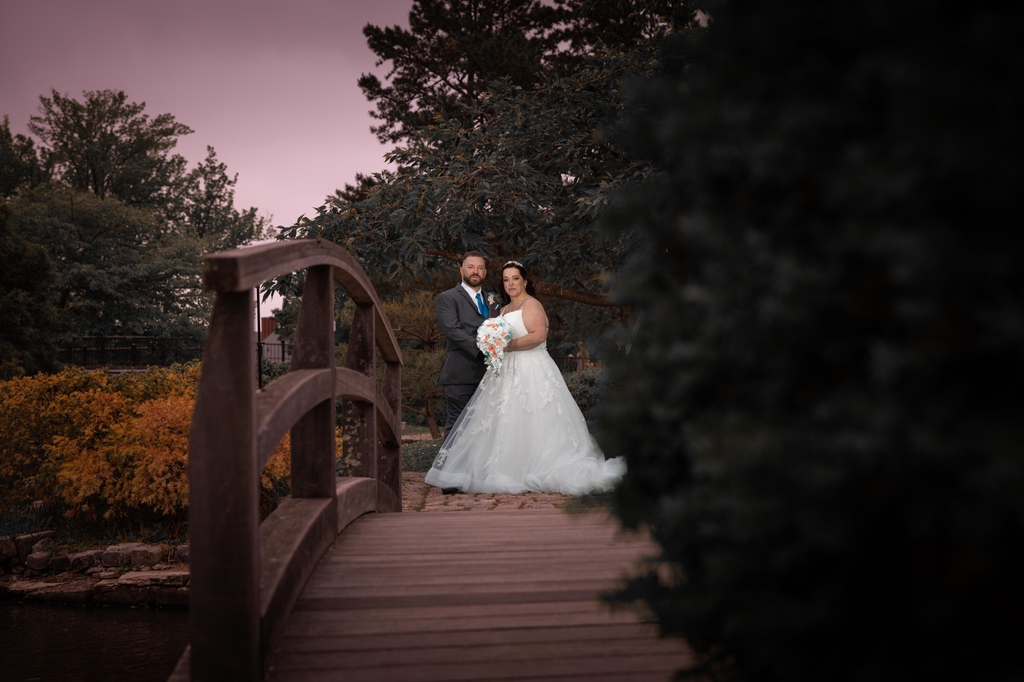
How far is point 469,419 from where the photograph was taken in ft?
28.2

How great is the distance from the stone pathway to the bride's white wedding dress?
11 cm

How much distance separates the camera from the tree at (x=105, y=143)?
4072 cm

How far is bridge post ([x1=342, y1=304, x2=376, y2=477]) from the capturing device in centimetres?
498

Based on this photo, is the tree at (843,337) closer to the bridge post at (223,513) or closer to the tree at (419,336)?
the bridge post at (223,513)

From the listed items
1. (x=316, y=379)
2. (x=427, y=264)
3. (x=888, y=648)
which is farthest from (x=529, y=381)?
(x=888, y=648)

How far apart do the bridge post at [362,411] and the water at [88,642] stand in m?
1.99

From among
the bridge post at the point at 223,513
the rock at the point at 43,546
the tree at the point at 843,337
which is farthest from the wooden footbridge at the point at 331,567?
the rock at the point at 43,546

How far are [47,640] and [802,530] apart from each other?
21.2 ft

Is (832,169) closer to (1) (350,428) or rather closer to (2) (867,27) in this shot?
(2) (867,27)

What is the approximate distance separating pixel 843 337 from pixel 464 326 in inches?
307

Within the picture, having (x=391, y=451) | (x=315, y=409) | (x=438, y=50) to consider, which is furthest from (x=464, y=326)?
(x=438, y=50)

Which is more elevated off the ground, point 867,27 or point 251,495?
point 867,27

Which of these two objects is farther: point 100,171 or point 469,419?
point 100,171

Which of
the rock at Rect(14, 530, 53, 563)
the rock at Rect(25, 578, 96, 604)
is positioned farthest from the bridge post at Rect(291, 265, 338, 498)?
the rock at Rect(14, 530, 53, 563)
